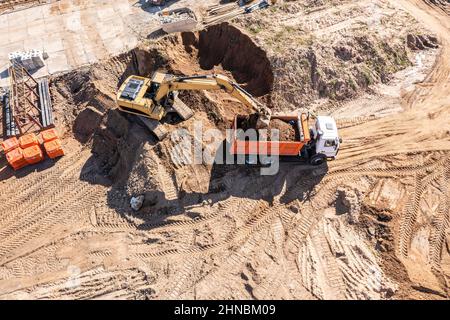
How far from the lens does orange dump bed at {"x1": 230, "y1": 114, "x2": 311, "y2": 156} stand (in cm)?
1368

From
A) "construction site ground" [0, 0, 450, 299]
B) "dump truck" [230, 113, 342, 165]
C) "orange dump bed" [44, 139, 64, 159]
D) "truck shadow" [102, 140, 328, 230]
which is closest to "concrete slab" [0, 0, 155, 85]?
"construction site ground" [0, 0, 450, 299]

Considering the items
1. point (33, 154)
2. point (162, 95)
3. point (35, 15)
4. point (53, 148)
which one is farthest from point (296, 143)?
point (35, 15)

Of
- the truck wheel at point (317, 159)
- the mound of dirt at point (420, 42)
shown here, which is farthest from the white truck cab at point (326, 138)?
the mound of dirt at point (420, 42)

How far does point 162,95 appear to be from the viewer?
14.2 m

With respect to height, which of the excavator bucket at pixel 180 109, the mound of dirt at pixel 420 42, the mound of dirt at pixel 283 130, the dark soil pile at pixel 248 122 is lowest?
the mound of dirt at pixel 283 130

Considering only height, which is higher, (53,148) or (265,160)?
(53,148)

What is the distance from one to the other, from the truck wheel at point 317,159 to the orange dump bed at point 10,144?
13.0 meters

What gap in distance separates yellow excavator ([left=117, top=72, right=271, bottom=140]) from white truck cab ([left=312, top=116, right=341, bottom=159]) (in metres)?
2.13

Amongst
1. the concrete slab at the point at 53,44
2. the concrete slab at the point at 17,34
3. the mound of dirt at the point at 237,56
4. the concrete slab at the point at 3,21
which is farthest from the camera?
the concrete slab at the point at 3,21

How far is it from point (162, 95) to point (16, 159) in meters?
7.08

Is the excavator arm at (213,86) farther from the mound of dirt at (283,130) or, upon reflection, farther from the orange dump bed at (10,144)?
the orange dump bed at (10,144)

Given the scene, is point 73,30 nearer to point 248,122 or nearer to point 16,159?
point 16,159

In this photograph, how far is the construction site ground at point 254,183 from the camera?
39.7ft

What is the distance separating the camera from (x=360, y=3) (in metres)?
19.6
